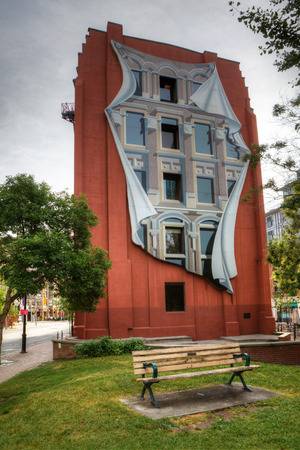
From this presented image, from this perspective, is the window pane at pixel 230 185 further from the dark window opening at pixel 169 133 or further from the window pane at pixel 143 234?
the window pane at pixel 143 234

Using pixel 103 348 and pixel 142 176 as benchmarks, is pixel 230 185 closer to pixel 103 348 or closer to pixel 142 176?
pixel 142 176

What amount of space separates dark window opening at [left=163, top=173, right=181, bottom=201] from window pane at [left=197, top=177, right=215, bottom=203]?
4.29 feet

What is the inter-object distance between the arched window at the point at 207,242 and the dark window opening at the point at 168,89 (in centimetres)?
815

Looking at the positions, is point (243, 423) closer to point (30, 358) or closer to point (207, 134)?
point (30, 358)

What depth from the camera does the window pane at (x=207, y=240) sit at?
24.9 meters

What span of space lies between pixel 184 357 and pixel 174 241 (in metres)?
15.0

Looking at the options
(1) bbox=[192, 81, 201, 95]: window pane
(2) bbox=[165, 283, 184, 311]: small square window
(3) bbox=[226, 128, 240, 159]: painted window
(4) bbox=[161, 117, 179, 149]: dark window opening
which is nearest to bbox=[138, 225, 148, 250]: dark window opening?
(2) bbox=[165, 283, 184, 311]: small square window

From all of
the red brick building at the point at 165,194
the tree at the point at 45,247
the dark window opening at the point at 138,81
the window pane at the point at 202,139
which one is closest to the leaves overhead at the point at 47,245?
the tree at the point at 45,247

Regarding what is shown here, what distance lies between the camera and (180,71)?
87.6 ft

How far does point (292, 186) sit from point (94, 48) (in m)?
16.3

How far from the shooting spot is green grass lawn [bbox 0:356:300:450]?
652 centimetres

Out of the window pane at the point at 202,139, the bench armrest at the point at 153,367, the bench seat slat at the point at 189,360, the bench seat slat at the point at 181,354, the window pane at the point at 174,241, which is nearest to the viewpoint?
the bench armrest at the point at 153,367

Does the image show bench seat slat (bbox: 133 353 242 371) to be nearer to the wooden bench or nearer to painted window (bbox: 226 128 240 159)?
the wooden bench

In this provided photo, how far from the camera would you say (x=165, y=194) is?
81.8ft
